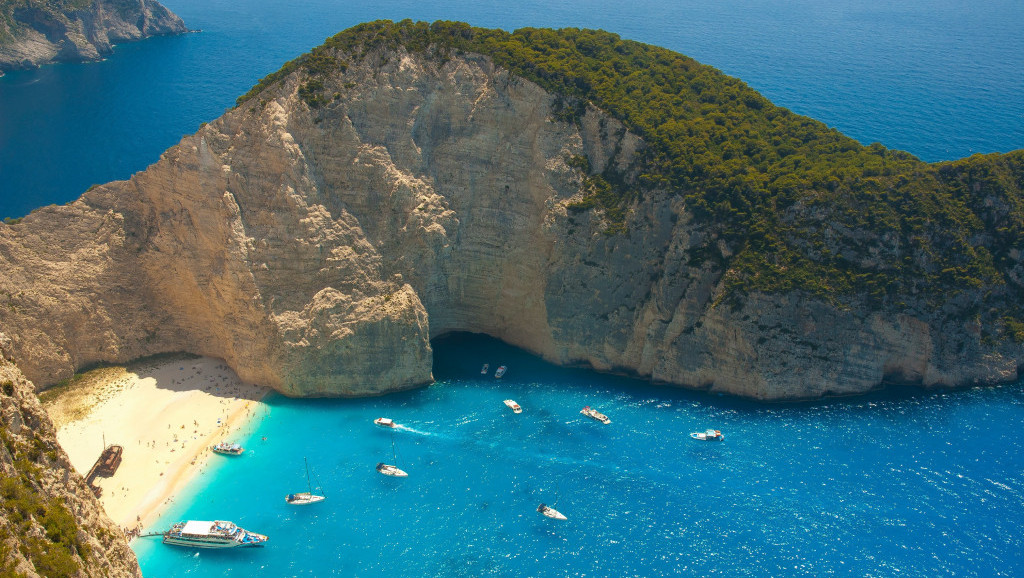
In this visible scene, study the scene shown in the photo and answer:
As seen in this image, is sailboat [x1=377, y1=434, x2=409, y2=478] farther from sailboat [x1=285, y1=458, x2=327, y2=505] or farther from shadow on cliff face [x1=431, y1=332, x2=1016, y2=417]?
shadow on cliff face [x1=431, y1=332, x2=1016, y2=417]

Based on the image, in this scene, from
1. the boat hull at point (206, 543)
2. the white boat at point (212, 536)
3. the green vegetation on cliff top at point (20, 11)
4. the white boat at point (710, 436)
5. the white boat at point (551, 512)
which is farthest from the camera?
the green vegetation on cliff top at point (20, 11)

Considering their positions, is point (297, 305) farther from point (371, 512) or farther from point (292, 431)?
point (371, 512)

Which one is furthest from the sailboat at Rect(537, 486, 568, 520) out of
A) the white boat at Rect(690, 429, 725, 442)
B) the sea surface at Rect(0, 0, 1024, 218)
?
the sea surface at Rect(0, 0, 1024, 218)

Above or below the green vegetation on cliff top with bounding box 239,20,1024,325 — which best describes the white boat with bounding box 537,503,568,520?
below

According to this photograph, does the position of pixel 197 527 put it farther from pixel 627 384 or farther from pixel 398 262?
pixel 627 384

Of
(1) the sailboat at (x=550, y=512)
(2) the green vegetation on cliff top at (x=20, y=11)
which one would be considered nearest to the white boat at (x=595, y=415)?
(1) the sailboat at (x=550, y=512)

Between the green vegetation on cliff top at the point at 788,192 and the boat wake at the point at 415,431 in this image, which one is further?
the green vegetation on cliff top at the point at 788,192

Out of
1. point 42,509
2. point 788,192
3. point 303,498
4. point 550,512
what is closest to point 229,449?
point 303,498

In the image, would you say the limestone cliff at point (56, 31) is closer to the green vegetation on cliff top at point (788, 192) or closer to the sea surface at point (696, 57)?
the sea surface at point (696, 57)
